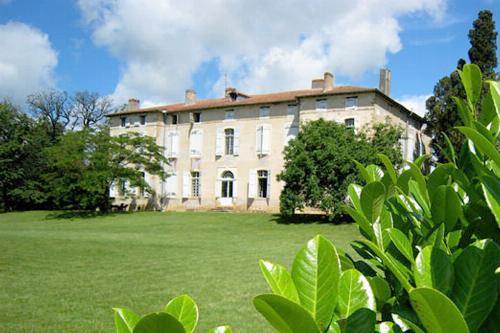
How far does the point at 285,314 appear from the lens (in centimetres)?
54

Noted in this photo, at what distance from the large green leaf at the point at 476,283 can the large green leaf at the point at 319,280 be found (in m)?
0.19

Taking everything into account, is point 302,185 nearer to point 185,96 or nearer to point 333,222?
point 333,222

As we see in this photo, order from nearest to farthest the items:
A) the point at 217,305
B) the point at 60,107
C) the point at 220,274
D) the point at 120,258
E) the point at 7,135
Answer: the point at 217,305 < the point at 220,274 < the point at 120,258 < the point at 7,135 < the point at 60,107

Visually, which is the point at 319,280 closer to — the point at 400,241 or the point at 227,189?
the point at 400,241

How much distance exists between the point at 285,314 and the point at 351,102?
28571 millimetres

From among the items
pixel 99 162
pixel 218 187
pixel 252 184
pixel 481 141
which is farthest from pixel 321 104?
pixel 481 141

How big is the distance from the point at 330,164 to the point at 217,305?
16836mm

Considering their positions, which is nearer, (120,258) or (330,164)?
(120,258)

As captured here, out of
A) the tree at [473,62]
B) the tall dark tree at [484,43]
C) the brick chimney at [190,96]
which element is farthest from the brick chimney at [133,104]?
the tall dark tree at [484,43]

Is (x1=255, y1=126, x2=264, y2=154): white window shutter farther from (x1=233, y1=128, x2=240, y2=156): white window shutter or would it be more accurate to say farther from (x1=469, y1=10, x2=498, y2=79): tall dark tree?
→ (x1=469, y1=10, x2=498, y2=79): tall dark tree

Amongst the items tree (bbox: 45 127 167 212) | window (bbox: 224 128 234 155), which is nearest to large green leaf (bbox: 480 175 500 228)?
tree (bbox: 45 127 167 212)

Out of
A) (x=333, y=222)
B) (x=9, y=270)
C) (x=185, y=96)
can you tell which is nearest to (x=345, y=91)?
(x=333, y=222)

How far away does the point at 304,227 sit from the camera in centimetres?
2244

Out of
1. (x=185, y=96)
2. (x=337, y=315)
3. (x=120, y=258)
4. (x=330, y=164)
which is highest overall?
(x=185, y=96)
